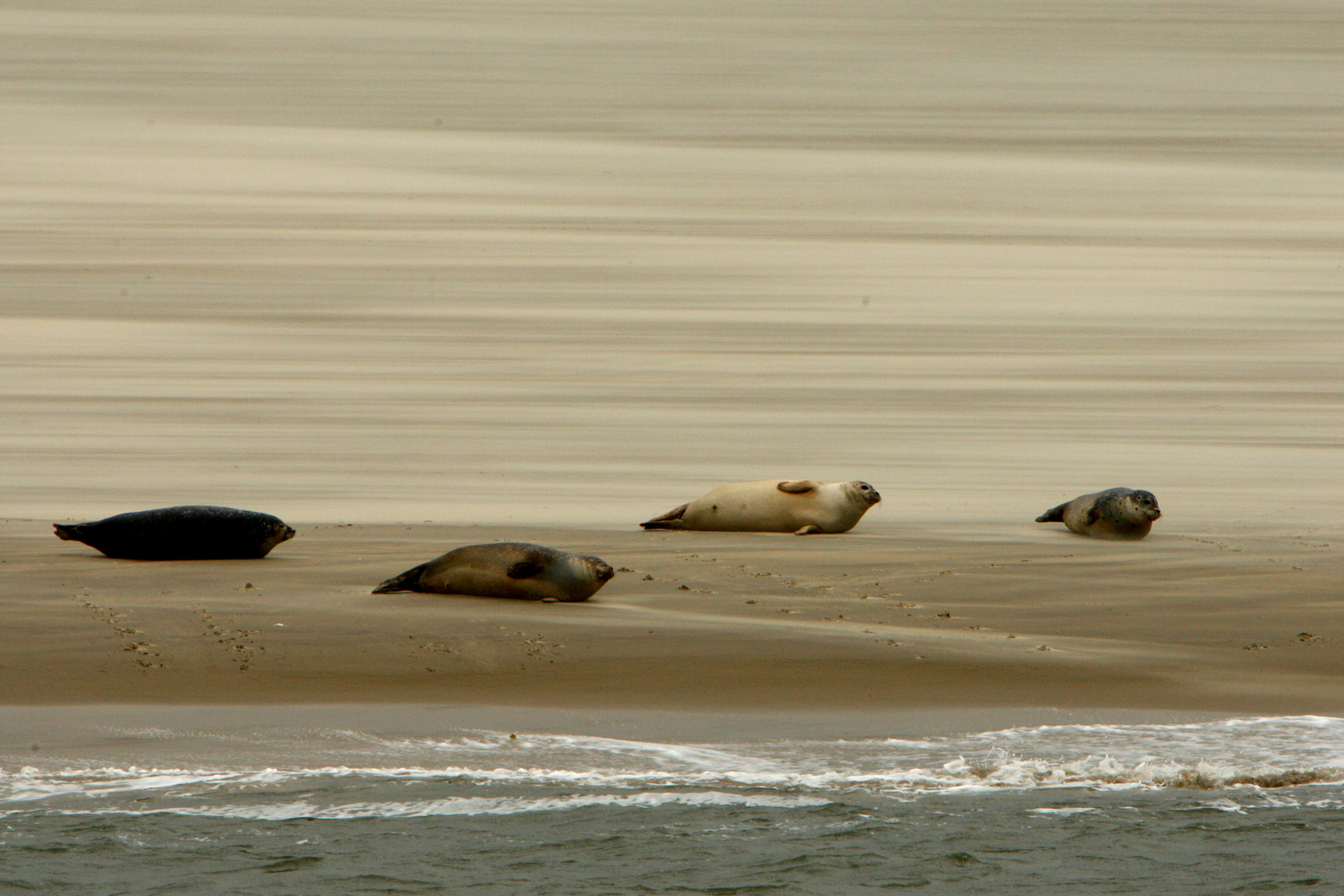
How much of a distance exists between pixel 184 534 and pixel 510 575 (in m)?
1.36

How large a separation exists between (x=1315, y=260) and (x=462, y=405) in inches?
320

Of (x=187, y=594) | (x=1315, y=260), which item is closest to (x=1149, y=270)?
(x=1315, y=260)

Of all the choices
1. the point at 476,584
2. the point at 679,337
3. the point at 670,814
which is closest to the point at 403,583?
the point at 476,584

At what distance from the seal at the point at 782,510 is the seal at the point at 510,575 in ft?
4.70

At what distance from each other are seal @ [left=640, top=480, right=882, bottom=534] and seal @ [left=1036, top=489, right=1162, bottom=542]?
0.86m

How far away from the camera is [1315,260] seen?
51.4ft

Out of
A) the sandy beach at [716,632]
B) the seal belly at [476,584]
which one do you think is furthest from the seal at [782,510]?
the seal belly at [476,584]

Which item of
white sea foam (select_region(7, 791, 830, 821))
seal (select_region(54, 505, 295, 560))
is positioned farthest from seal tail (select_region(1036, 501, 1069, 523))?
white sea foam (select_region(7, 791, 830, 821))

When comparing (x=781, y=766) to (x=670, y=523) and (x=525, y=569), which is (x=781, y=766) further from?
(x=670, y=523)

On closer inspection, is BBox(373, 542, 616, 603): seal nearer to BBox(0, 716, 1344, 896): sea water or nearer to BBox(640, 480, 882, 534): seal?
BBox(0, 716, 1344, 896): sea water

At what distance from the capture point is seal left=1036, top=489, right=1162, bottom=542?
25.0ft

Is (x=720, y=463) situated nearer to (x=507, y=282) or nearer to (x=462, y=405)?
(x=462, y=405)

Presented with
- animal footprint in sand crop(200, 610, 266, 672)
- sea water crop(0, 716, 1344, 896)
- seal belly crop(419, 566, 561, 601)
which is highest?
seal belly crop(419, 566, 561, 601)

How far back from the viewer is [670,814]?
4441 mm
